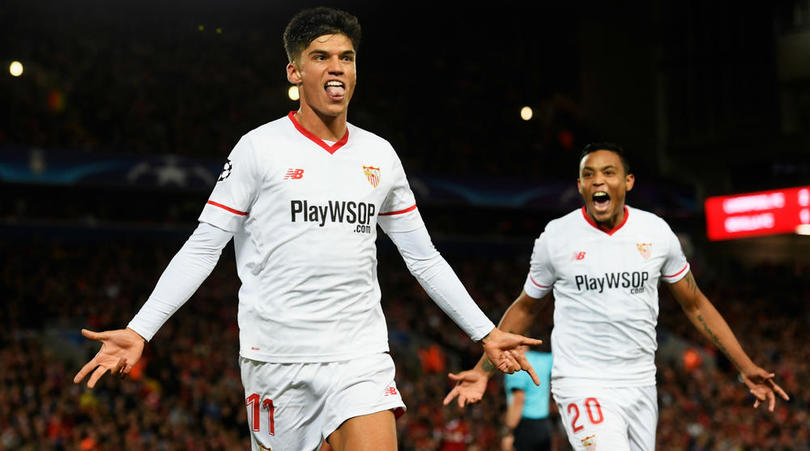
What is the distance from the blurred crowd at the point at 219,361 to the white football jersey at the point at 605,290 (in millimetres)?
8858

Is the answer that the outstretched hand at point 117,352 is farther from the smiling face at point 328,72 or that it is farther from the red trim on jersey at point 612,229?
the red trim on jersey at point 612,229

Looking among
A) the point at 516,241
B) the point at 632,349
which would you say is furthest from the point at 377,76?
the point at 632,349

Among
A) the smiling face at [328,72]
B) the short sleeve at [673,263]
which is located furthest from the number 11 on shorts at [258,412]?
the short sleeve at [673,263]

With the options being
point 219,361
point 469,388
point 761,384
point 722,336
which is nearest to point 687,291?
point 722,336

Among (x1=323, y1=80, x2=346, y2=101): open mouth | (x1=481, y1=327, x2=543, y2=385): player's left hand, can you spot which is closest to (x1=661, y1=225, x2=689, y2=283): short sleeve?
(x1=481, y1=327, x2=543, y2=385): player's left hand

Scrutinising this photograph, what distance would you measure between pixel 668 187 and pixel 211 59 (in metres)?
13.8

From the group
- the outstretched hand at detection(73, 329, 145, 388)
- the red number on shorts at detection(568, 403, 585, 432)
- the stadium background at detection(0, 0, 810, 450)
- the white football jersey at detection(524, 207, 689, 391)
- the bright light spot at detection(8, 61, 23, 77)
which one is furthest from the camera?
the bright light spot at detection(8, 61, 23, 77)

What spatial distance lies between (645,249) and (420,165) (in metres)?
20.5

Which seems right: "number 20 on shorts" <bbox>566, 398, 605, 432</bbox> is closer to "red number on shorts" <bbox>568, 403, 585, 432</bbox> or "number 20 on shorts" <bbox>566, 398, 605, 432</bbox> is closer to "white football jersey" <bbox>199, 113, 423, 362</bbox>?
"red number on shorts" <bbox>568, 403, 585, 432</bbox>

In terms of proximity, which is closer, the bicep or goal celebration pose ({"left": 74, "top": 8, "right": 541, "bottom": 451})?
goal celebration pose ({"left": 74, "top": 8, "right": 541, "bottom": 451})

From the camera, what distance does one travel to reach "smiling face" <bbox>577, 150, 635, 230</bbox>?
5.95 meters

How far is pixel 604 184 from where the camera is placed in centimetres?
596

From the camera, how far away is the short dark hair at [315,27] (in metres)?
4.09

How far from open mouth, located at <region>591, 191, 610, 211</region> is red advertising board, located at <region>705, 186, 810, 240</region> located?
19.7 m
